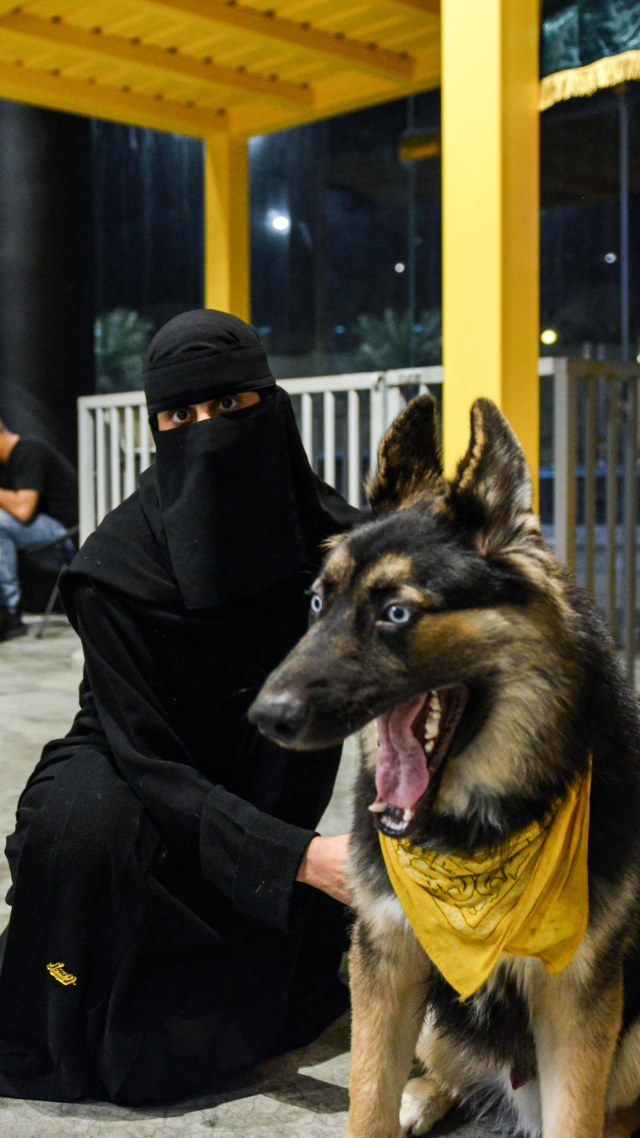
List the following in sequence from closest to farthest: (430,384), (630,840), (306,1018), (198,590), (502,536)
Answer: (502,536), (630,840), (198,590), (306,1018), (430,384)

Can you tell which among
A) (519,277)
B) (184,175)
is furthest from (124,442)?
(184,175)

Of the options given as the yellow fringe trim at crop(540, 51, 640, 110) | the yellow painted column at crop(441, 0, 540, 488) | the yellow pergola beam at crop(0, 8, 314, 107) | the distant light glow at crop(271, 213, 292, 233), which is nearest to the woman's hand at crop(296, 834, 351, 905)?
the yellow painted column at crop(441, 0, 540, 488)

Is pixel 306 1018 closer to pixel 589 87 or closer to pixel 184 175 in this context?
pixel 589 87

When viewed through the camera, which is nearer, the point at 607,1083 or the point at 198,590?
the point at 607,1083

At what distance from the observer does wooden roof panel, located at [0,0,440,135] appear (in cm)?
573

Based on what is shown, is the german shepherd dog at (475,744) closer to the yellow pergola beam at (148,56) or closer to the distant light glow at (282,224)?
the yellow pergola beam at (148,56)

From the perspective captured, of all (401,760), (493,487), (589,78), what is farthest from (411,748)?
(589,78)

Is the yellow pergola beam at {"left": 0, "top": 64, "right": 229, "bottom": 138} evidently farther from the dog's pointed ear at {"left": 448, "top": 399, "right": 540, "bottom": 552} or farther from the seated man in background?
the dog's pointed ear at {"left": 448, "top": 399, "right": 540, "bottom": 552}

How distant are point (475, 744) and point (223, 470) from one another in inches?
34.6

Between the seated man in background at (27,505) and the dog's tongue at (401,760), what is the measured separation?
6709mm

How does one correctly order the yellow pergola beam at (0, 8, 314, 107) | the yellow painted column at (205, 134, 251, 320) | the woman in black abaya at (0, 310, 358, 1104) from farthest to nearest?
the yellow painted column at (205, 134, 251, 320), the yellow pergola beam at (0, 8, 314, 107), the woman in black abaya at (0, 310, 358, 1104)

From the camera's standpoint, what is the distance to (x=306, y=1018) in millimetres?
2570

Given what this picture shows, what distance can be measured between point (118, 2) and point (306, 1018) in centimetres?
493

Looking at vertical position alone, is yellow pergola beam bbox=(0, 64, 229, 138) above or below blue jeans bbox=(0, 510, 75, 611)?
above
